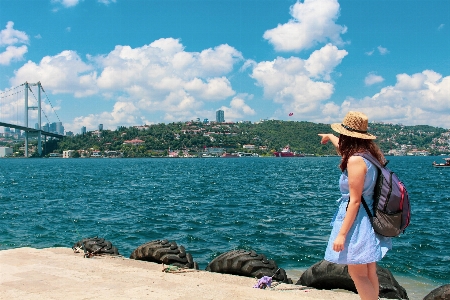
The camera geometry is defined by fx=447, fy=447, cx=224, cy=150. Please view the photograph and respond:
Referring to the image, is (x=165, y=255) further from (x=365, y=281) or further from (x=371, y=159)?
(x=371, y=159)

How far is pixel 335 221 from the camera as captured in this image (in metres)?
3.54

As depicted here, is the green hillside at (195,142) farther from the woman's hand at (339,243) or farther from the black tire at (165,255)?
the woman's hand at (339,243)

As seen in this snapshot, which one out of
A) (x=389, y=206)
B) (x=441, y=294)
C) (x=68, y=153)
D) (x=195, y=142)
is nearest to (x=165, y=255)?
(x=441, y=294)

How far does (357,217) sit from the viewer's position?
11.1ft

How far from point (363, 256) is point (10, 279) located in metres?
4.46

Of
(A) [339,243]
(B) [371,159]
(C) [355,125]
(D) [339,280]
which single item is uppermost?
(C) [355,125]

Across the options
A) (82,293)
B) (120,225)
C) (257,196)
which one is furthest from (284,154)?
(82,293)

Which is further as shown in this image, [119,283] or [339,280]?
[339,280]

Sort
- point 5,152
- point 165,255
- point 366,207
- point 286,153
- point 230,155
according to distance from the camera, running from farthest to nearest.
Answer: point 230,155 → point 286,153 → point 5,152 → point 165,255 → point 366,207

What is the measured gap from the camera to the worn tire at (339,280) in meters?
5.83

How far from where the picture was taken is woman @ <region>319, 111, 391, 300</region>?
3312mm

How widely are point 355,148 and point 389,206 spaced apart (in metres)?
0.51

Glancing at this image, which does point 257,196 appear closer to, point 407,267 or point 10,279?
point 407,267

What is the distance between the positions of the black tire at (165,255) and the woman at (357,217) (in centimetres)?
380
